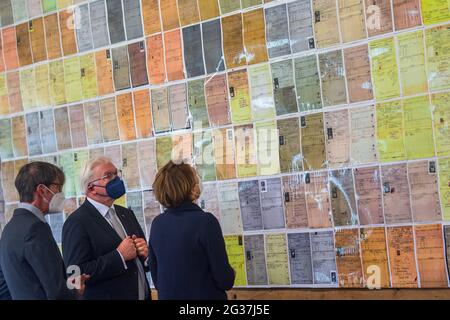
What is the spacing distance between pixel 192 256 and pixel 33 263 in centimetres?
74

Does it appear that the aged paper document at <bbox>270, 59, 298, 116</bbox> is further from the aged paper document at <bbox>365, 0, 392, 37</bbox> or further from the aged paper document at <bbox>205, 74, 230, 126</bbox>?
the aged paper document at <bbox>365, 0, 392, 37</bbox>

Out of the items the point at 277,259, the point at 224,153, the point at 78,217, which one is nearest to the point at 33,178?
the point at 78,217

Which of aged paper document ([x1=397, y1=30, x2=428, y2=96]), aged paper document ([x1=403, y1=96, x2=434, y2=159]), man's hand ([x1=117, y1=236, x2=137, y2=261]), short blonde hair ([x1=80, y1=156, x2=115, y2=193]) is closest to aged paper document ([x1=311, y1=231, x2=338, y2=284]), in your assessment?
aged paper document ([x1=403, y1=96, x2=434, y2=159])

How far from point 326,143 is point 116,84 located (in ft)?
5.48

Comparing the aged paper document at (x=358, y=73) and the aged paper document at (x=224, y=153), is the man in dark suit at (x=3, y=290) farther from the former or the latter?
the aged paper document at (x=358, y=73)

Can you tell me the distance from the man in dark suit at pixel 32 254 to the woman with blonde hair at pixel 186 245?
18.2 inches

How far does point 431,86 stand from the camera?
392 cm

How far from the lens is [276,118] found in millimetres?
4488

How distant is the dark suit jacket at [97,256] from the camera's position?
12.8 ft

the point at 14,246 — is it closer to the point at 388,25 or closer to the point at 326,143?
the point at 326,143

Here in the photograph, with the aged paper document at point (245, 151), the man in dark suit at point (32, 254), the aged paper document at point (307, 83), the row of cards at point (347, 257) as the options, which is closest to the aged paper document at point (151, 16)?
the aged paper document at point (245, 151)

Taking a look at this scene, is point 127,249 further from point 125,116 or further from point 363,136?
point 125,116

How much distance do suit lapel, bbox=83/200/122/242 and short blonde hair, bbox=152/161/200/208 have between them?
0.43 metres
